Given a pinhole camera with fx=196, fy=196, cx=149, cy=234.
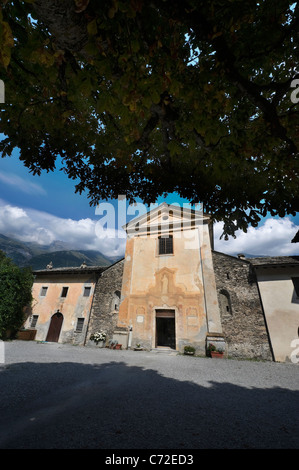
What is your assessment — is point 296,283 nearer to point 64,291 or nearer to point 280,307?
point 280,307

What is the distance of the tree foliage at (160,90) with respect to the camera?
2.61m

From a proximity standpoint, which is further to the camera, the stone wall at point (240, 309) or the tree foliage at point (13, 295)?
the tree foliage at point (13, 295)

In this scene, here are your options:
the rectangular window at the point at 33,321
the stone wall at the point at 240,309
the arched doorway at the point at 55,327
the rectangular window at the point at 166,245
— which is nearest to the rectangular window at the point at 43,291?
the rectangular window at the point at 33,321

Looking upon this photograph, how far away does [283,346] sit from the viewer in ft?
37.8

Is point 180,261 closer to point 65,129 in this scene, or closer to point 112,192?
point 112,192

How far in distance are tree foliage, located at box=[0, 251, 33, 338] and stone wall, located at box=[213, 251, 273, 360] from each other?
53.5ft

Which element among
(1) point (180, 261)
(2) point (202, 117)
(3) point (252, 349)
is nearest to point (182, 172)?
(2) point (202, 117)

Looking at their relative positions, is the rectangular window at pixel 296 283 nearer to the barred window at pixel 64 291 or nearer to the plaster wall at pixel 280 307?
the plaster wall at pixel 280 307

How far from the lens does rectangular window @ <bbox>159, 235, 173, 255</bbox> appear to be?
16125mm

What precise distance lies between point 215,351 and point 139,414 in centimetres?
984

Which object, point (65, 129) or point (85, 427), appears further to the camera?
point (65, 129)

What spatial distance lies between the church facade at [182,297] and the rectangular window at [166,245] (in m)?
0.08

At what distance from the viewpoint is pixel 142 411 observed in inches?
149

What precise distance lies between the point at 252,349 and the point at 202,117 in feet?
44.7
